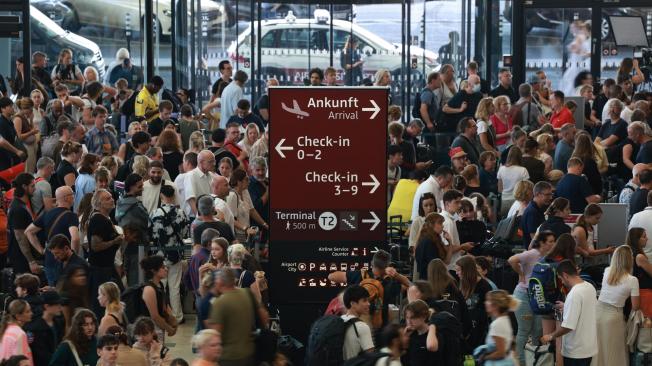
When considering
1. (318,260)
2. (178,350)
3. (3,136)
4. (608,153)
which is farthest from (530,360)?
(3,136)

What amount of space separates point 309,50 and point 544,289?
16.9 metres

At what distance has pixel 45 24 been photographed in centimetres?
3153

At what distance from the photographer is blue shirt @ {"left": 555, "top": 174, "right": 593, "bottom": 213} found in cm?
1903

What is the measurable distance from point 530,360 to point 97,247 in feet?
15.3

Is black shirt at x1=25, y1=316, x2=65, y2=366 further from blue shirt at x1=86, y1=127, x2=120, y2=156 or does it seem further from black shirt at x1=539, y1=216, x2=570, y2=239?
blue shirt at x1=86, y1=127, x2=120, y2=156

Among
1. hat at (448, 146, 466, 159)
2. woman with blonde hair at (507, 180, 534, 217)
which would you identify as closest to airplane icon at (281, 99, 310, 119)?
woman with blonde hair at (507, 180, 534, 217)

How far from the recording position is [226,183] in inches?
699

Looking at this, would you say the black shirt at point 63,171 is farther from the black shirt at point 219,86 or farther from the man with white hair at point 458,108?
the black shirt at point 219,86

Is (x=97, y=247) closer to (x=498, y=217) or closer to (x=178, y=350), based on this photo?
(x=178, y=350)

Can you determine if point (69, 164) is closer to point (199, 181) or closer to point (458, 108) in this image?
point (199, 181)

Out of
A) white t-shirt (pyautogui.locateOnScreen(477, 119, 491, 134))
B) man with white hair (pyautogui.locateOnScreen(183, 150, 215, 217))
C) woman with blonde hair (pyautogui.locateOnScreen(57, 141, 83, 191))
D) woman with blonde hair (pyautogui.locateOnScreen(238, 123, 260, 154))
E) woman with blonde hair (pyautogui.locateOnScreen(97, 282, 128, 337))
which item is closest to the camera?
woman with blonde hair (pyautogui.locateOnScreen(97, 282, 128, 337))

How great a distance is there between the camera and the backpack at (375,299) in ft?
47.6

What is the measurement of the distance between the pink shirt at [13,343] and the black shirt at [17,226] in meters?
4.20

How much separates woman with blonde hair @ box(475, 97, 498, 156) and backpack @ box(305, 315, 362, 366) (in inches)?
362
